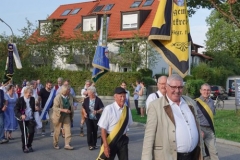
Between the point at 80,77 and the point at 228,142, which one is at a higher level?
the point at 80,77

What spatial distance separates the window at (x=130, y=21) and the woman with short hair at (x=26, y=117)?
38.4 meters

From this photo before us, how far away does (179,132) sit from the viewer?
495 centimetres

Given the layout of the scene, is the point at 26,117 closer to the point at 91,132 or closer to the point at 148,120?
the point at 91,132

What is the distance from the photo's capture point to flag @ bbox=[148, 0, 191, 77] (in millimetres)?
10586

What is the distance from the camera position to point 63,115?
462 inches

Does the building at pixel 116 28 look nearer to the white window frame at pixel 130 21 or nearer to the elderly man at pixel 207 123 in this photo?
the white window frame at pixel 130 21

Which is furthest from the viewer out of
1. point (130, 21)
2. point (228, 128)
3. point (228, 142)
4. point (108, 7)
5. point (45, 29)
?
point (108, 7)

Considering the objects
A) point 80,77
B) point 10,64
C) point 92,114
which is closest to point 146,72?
point 80,77

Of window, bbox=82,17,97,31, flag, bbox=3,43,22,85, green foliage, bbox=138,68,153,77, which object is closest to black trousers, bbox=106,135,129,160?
flag, bbox=3,43,22,85

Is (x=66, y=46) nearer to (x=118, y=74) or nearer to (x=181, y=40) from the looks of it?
(x=118, y=74)

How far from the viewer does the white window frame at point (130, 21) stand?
4931 centimetres

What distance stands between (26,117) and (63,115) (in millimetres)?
953

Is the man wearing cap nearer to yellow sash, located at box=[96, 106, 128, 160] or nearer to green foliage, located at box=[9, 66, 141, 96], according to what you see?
yellow sash, located at box=[96, 106, 128, 160]

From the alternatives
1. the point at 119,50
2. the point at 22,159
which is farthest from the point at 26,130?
the point at 119,50
